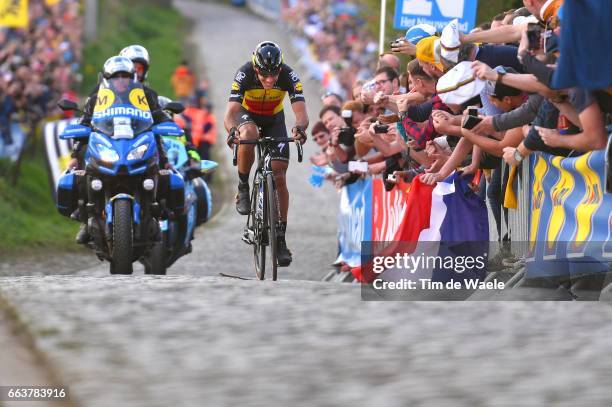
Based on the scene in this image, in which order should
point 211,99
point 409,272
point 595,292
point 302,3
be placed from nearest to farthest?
point 595,292 → point 409,272 → point 211,99 → point 302,3

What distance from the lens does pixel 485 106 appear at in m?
9.72

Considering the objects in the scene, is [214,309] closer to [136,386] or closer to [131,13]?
[136,386]

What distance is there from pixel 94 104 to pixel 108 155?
2.68ft

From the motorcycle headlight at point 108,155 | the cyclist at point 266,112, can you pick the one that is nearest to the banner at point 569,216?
the cyclist at point 266,112

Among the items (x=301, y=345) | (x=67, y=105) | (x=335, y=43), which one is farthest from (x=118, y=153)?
(x=335, y=43)

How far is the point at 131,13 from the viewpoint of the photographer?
63656 millimetres

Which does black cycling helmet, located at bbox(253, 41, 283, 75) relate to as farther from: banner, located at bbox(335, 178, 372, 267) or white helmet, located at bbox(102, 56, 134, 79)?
banner, located at bbox(335, 178, 372, 267)

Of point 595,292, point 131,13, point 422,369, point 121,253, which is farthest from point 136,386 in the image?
point 131,13

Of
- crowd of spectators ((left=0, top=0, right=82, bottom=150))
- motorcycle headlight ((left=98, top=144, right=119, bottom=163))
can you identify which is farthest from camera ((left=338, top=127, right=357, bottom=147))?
crowd of spectators ((left=0, top=0, right=82, bottom=150))

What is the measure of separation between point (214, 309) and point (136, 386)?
1.41m

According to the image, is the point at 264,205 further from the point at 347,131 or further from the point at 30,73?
the point at 30,73

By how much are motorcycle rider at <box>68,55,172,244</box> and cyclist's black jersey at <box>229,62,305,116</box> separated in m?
1.09

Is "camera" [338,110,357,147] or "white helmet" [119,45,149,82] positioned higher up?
"white helmet" [119,45,149,82]

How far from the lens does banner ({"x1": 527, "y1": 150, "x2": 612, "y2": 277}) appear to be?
7730mm
